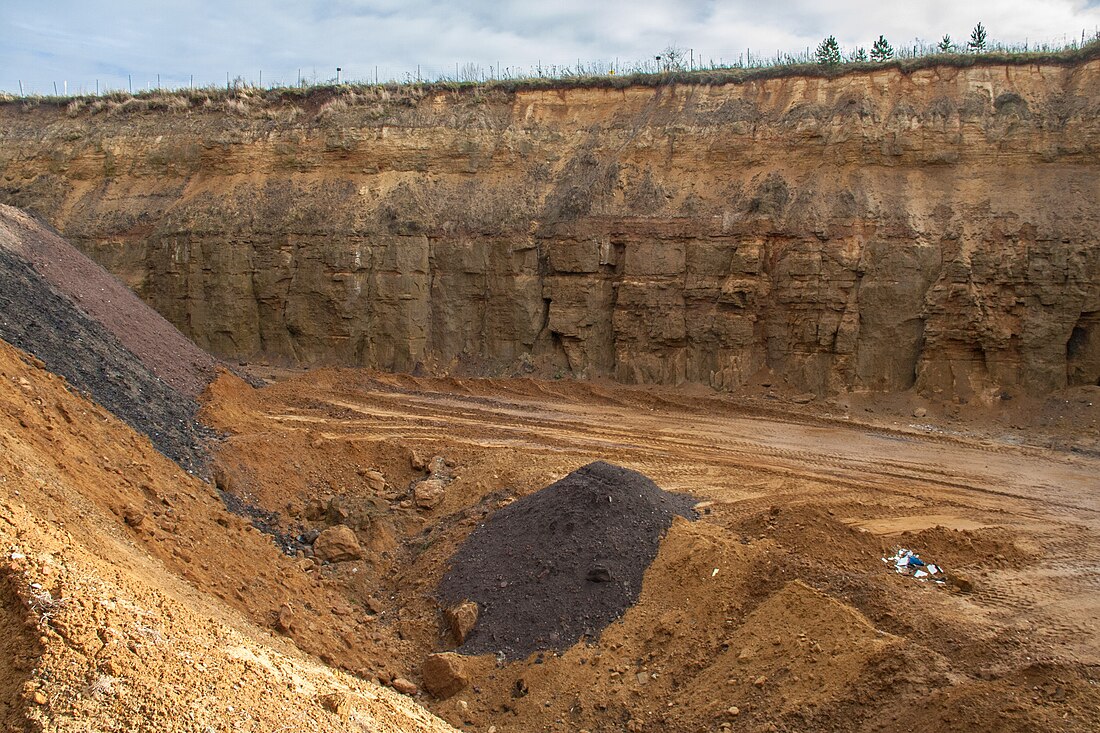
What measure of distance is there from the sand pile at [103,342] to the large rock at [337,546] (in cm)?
214

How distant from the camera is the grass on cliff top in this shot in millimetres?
19828

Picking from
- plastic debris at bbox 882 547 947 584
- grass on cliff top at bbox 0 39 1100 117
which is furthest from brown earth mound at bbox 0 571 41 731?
grass on cliff top at bbox 0 39 1100 117

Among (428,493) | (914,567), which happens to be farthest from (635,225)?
(914,567)

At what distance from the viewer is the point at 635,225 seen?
20.3 m

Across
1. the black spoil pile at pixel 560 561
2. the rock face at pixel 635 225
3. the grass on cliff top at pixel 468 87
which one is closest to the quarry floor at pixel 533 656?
the black spoil pile at pixel 560 561

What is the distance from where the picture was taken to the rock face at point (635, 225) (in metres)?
17.9

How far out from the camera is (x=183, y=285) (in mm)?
22859

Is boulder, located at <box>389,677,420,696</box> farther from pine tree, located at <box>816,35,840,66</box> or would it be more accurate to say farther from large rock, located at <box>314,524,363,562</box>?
pine tree, located at <box>816,35,840,66</box>

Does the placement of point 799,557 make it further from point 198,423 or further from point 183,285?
point 183,285

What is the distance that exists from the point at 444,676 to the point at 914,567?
5151 mm

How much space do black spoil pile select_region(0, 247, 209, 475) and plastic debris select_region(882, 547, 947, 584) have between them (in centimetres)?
870

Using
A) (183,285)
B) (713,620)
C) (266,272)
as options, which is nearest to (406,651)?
(713,620)

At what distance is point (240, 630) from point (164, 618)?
1232 mm

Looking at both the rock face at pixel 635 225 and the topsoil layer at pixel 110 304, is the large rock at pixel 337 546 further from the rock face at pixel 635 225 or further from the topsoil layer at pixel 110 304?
the rock face at pixel 635 225
